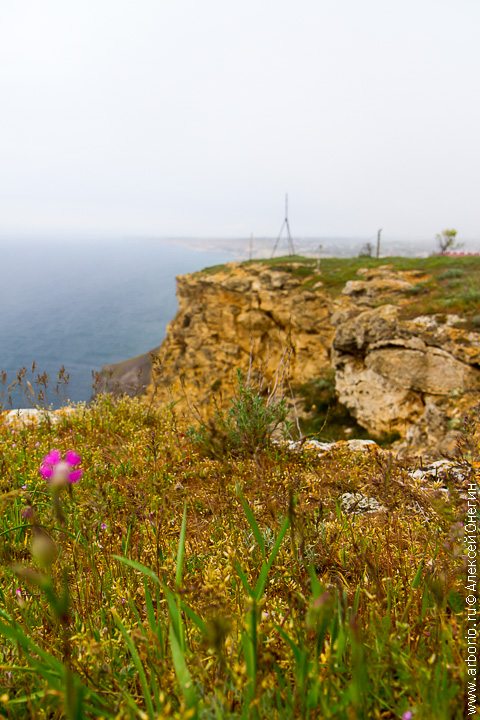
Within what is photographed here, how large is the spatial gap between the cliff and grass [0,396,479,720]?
132 cm

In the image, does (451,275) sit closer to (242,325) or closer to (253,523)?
(242,325)

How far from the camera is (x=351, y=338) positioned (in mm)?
13695

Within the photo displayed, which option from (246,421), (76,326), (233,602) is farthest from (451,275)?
(76,326)

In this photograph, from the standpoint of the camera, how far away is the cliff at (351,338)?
9875mm

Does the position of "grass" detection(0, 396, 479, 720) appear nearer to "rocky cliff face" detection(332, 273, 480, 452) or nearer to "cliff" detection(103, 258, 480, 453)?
"cliff" detection(103, 258, 480, 453)

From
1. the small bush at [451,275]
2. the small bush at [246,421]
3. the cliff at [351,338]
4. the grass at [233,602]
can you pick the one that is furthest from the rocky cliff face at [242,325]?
the grass at [233,602]

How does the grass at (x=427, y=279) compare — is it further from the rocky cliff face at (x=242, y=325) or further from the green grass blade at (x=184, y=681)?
the green grass blade at (x=184, y=681)

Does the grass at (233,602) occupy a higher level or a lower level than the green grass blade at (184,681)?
lower

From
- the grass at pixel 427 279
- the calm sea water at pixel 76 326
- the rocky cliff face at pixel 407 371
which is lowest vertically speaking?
the calm sea water at pixel 76 326

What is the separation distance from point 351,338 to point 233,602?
503 inches

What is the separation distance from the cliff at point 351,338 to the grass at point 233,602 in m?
1.32

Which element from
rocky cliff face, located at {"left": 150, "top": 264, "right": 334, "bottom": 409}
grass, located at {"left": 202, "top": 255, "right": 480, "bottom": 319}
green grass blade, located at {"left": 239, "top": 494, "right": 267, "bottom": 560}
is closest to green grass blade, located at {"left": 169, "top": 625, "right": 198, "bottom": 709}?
green grass blade, located at {"left": 239, "top": 494, "right": 267, "bottom": 560}

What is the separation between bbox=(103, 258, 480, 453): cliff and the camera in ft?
32.4

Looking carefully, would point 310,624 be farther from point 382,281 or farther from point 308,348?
point 308,348
